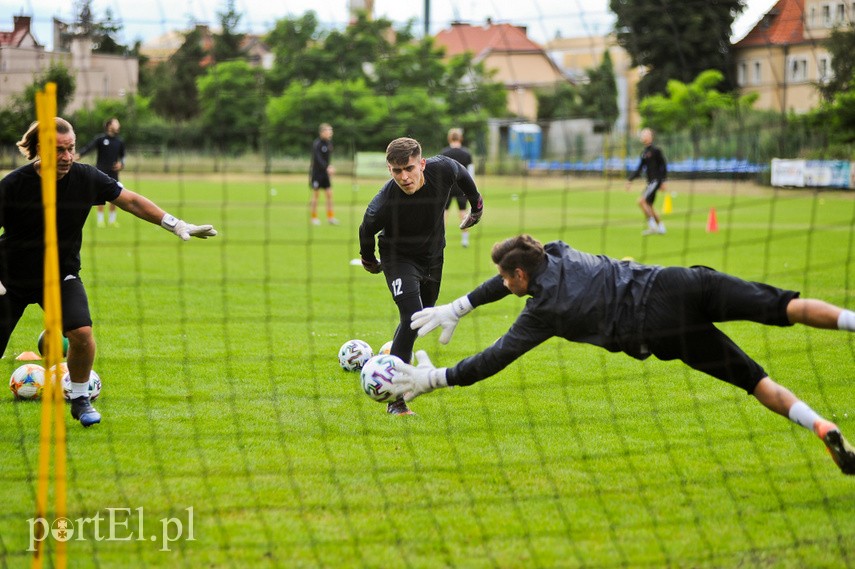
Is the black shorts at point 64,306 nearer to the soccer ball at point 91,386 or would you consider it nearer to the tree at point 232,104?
the soccer ball at point 91,386

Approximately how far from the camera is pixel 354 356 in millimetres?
7613

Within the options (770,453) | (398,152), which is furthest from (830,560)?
(398,152)

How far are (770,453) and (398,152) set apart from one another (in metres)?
2.93

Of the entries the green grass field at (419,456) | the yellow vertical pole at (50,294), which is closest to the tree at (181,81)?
the green grass field at (419,456)

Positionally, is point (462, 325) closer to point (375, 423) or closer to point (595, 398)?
point (595, 398)

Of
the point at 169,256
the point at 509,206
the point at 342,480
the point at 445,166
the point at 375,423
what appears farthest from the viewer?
the point at 509,206

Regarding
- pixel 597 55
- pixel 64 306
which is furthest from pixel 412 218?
pixel 597 55

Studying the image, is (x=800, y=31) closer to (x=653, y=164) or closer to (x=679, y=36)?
(x=679, y=36)

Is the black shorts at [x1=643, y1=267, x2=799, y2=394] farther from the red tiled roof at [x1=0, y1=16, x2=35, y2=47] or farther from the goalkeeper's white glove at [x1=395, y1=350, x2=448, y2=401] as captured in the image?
the red tiled roof at [x1=0, y1=16, x2=35, y2=47]

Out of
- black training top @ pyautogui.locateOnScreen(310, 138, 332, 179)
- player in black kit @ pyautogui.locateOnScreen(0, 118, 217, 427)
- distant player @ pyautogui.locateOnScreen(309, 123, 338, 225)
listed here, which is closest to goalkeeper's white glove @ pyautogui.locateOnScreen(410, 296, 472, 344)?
player in black kit @ pyautogui.locateOnScreen(0, 118, 217, 427)

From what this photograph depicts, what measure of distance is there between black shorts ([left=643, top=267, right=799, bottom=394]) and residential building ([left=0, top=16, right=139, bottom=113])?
470cm

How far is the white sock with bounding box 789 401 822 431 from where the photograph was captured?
192 inches

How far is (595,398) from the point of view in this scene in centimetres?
694

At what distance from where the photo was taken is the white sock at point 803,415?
4.88m
